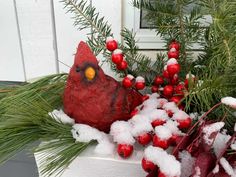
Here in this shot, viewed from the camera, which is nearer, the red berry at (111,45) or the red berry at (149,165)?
the red berry at (149,165)

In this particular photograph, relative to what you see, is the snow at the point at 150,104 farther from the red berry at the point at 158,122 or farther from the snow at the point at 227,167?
the snow at the point at 227,167

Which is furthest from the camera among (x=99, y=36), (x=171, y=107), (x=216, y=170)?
(x=99, y=36)

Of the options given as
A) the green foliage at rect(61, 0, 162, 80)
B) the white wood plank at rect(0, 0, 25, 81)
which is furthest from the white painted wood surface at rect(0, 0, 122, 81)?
the green foliage at rect(61, 0, 162, 80)

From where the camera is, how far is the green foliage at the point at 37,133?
37 centimetres

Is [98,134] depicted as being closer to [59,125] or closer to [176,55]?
[59,125]

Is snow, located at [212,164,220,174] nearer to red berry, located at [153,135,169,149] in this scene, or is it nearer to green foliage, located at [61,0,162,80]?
red berry, located at [153,135,169,149]

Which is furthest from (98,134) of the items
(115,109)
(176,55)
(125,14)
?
(125,14)

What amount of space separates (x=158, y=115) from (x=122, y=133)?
6 centimetres

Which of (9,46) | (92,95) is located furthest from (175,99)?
(9,46)

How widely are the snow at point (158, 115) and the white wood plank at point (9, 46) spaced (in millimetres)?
477

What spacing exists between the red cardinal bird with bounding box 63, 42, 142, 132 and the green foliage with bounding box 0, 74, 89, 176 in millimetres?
33

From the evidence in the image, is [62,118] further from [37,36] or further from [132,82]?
[37,36]

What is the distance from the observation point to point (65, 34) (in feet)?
2.26

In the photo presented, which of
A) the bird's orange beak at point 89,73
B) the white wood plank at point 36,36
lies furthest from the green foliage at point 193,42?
the white wood plank at point 36,36
